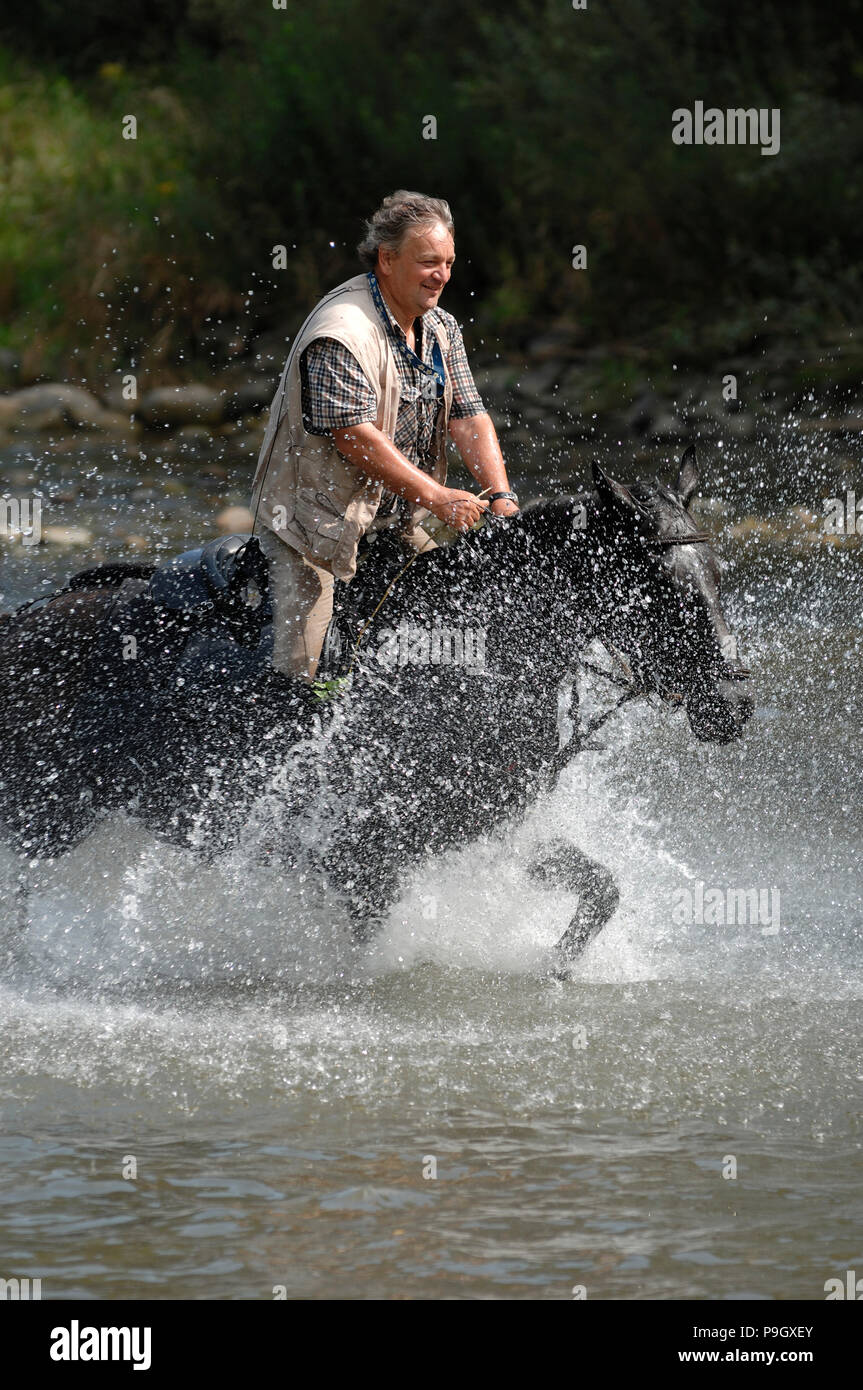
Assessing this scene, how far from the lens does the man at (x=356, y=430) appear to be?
5.88 m

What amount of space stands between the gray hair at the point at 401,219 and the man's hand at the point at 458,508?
2.96 feet

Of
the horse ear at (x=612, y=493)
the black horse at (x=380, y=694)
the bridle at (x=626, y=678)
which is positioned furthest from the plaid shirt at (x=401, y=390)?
the bridle at (x=626, y=678)

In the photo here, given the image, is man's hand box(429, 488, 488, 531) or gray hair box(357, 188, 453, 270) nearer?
man's hand box(429, 488, 488, 531)

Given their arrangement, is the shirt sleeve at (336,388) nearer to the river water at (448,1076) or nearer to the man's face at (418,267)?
the man's face at (418,267)

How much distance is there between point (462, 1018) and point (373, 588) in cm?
157

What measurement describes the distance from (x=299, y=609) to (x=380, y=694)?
0.41 metres

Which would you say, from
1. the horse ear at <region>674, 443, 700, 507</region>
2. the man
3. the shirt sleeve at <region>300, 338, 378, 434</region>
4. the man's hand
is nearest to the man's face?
the man

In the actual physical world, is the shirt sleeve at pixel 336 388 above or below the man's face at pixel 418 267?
below

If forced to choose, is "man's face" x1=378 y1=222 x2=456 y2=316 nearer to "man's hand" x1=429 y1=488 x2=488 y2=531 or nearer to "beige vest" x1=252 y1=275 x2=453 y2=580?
"beige vest" x1=252 y1=275 x2=453 y2=580

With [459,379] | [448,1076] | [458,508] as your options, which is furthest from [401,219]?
[448,1076]

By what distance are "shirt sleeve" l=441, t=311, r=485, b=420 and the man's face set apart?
1.33 ft

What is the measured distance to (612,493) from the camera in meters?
5.75

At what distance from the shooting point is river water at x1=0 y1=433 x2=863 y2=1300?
15.6 feet
